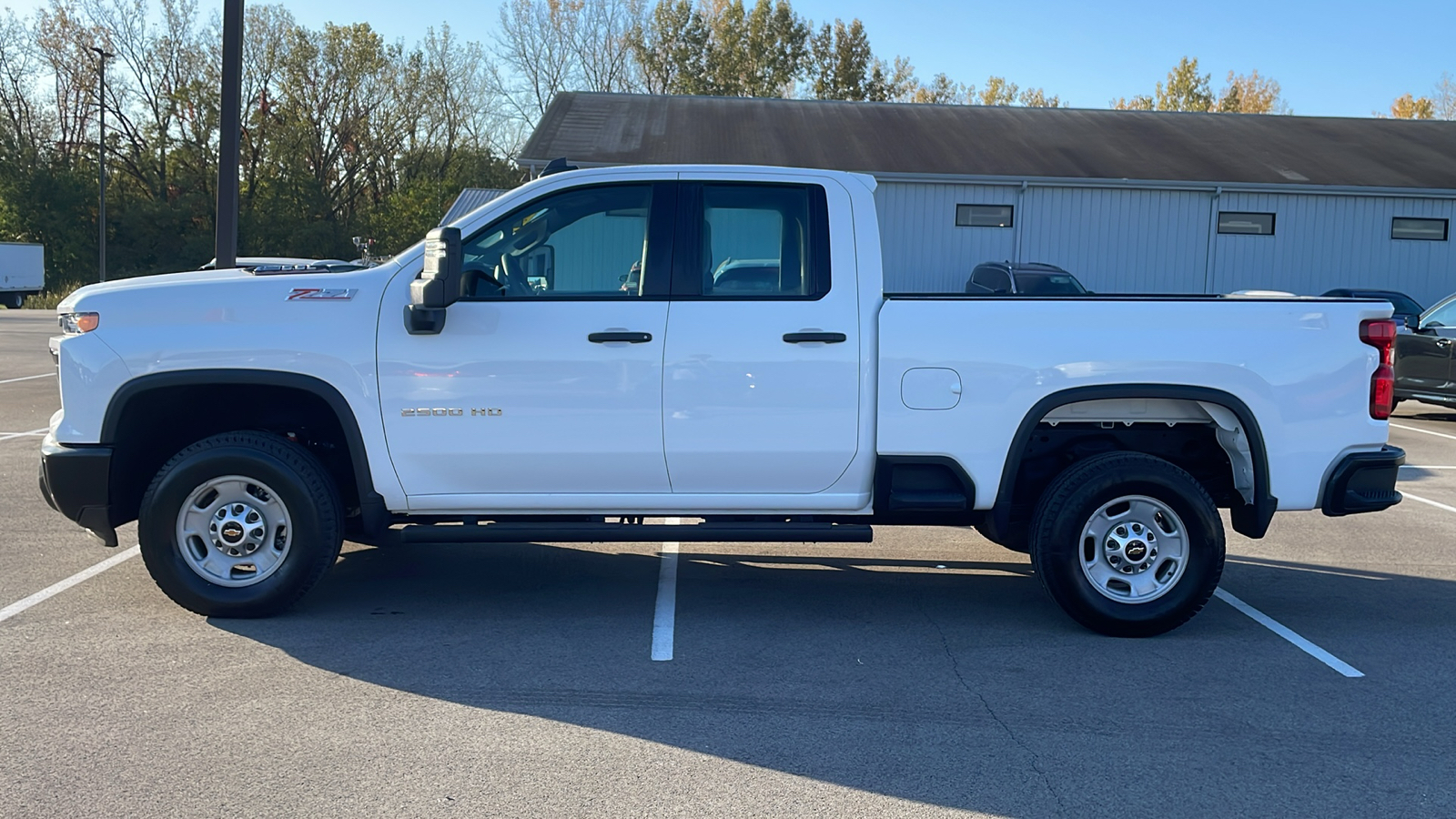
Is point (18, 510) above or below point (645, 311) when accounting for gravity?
below

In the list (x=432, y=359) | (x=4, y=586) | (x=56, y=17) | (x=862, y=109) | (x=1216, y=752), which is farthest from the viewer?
(x=56, y=17)

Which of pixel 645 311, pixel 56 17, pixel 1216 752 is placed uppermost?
pixel 56 17

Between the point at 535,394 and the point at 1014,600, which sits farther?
the point at 1014,600

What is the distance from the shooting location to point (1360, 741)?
4293 mm

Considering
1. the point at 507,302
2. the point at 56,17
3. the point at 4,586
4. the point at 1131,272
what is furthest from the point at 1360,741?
the point at 56,17

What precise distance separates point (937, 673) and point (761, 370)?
59.3 inches

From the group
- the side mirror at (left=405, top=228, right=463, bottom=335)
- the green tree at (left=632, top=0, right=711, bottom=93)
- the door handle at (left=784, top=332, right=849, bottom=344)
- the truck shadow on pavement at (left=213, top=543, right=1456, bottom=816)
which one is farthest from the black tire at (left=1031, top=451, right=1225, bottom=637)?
the green tree at (left=632, top=0, right=711, bottom=93)

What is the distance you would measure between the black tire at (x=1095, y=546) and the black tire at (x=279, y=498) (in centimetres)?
327

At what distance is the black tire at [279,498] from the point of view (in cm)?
535

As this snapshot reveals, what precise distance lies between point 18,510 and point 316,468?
3.62 metres

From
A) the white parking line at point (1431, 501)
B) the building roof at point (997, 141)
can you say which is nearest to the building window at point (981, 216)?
the building roof at point (997, 141)

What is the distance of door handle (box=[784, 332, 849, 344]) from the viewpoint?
5.31 m

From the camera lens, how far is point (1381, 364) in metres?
5.45

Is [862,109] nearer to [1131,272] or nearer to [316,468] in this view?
[1131,272]
